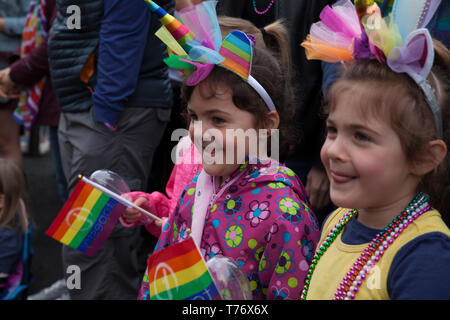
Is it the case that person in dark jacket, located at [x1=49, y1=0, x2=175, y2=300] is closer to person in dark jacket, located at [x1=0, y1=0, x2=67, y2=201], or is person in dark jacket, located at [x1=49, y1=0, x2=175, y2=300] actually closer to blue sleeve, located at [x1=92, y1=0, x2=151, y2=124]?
blue sleeve, located at [x1=92, y1=0, x2=151, y2=124]

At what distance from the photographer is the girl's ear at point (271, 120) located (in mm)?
1864

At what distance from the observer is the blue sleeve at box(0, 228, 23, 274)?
3.08 metres

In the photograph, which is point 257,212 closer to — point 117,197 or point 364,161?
point 364,161

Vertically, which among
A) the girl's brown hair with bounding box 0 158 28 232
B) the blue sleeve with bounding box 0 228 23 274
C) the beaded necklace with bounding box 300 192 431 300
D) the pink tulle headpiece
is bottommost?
the blue sleeve with bounding box 0 228 23 274

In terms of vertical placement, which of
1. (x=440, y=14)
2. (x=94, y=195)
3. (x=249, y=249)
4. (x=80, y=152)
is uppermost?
(x=440, y=14)

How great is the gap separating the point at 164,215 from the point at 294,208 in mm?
816

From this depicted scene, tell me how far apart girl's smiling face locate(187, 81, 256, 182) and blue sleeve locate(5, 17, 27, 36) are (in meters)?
2.42

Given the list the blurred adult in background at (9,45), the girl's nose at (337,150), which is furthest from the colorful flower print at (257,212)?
the blurred adult in background at (9,45)

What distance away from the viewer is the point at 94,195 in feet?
7.04

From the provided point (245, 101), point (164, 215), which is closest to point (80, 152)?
point (164, 215)

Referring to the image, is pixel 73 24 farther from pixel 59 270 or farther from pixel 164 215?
pixel 59 270

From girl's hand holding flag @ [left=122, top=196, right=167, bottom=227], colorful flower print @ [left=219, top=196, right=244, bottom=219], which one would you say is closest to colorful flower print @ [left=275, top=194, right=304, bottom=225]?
colorful flower print @ [left=219, top=196, right=244, bottom=219]

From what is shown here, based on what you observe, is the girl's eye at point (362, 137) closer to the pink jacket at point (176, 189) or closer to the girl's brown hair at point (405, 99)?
the girl's brown hair at point (405, 99)

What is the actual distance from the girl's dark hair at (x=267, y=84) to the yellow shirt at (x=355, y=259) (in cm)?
47
